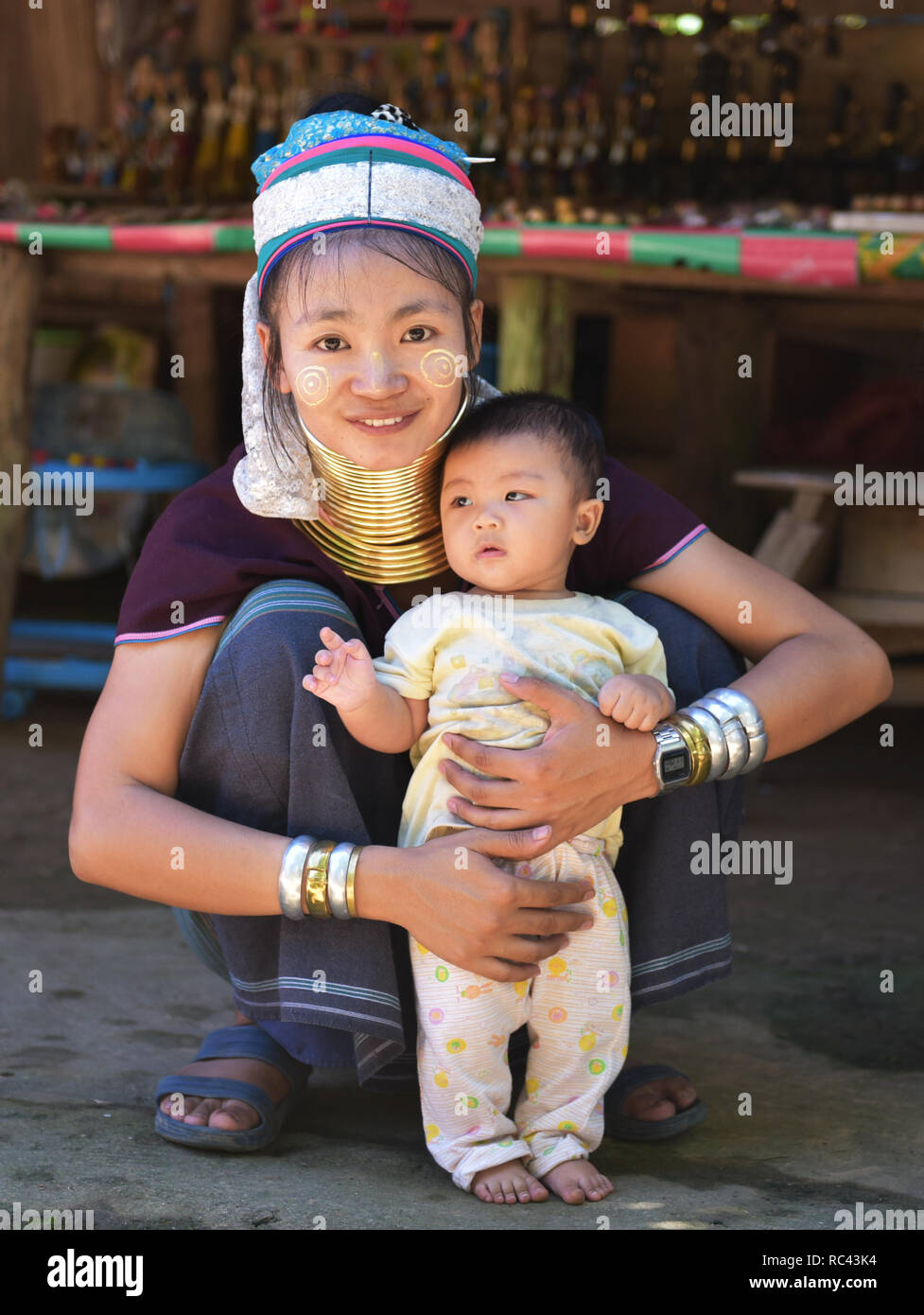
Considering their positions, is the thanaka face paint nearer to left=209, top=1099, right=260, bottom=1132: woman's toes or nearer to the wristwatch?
the wristwatch

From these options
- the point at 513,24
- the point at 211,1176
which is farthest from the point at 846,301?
the point at 211,1176

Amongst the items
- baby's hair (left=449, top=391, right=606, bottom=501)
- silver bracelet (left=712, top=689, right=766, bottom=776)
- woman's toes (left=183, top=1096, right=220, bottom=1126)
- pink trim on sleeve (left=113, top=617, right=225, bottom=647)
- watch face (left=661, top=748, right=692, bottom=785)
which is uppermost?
baby's hair (left=449, top=391, right=606, bottom=501)

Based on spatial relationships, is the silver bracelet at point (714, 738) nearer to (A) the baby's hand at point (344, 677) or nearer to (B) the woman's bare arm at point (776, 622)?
(B) the woman's bare arm at point (776, 622)

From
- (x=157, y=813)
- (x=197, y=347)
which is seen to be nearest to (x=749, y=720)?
(x=157, y=813)

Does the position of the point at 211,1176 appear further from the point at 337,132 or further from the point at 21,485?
the point at 21,485

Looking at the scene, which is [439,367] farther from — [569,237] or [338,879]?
[569,237]

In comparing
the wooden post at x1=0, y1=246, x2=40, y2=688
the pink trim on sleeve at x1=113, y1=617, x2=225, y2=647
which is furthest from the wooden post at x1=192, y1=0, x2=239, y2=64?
the pink trim on sleeve at x1=113, y1=617, x2=225, y2=647

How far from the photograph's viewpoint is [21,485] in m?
4.27

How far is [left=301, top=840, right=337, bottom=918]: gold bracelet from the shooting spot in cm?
180

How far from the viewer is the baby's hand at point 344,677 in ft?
5.99

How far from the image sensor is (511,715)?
1.89 meters

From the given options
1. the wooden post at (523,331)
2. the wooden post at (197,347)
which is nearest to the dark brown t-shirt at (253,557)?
the wooden post at (523,331)

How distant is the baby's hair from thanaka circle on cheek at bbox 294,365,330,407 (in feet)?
0.57

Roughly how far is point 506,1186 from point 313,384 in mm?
980
